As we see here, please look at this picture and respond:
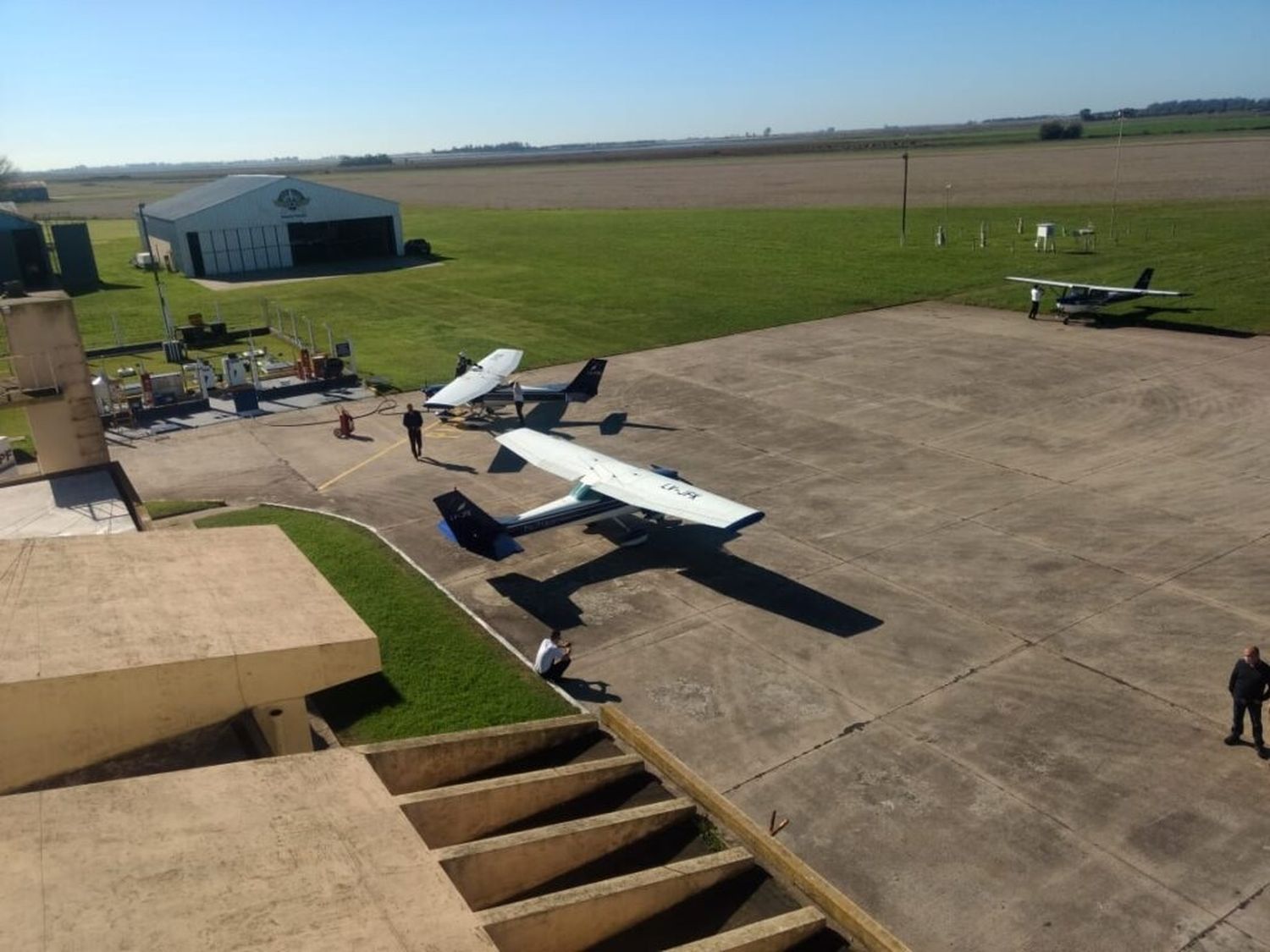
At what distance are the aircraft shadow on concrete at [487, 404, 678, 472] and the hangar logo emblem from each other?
50.3 meters

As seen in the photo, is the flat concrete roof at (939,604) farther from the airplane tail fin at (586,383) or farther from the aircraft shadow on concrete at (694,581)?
the airplane tail fin at (586,383)

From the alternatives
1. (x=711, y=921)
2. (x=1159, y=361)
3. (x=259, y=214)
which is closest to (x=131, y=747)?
(x=711, y=921)

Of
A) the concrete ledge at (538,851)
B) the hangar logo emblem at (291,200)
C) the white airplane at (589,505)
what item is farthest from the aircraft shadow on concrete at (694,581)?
the hangar logo emblem at (291,200)

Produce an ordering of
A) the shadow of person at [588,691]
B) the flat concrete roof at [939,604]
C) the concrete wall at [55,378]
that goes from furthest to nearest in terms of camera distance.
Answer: the concrete wall at [55,378]
the shadow of person at [588,691]
the flat concrete roof at [939,604]

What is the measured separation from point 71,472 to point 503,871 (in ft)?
Result: 74.5

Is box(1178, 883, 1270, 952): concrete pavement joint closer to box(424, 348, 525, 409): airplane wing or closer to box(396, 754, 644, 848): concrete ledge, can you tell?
box(396, 754, 644, 848): concrete ledge

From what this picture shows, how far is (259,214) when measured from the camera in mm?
76625

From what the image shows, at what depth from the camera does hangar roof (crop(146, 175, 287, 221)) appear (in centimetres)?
7631

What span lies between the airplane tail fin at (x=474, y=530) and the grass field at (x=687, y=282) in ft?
70.7

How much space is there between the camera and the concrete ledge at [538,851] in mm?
10641

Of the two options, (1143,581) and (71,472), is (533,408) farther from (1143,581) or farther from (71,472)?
(1143,581)

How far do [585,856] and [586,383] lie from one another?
27.4 metres

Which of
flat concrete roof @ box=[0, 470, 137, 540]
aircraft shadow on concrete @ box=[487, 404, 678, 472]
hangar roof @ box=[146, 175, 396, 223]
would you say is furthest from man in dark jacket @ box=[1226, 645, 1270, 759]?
hangar roof @ box=[146, 175, 396, 223]

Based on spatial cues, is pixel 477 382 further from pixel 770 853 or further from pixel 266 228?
pixel 266 228
